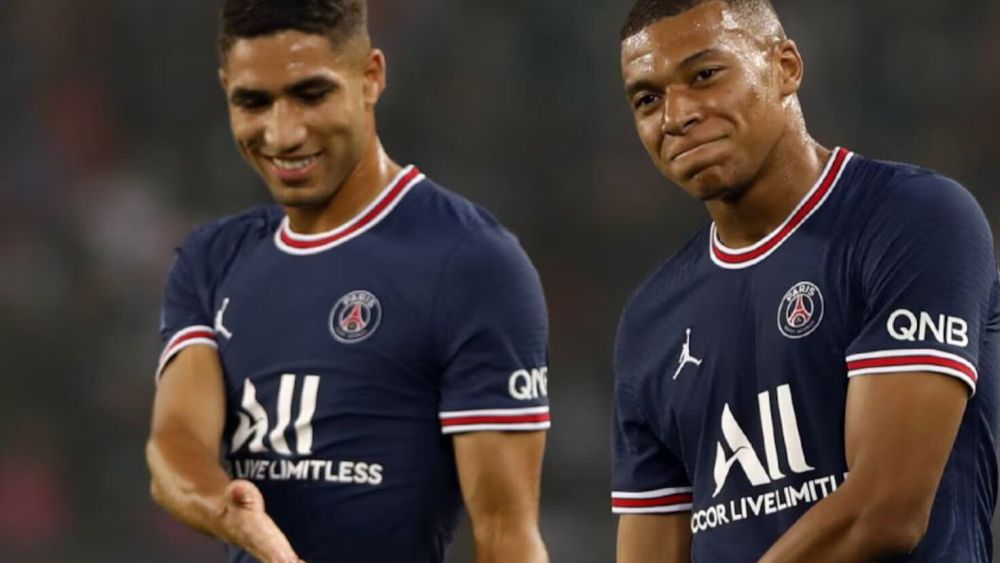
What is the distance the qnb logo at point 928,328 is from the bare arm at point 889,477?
0.06 metres

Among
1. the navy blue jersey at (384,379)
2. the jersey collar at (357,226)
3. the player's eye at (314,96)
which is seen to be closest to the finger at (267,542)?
the navy blue jersey at (384,379)

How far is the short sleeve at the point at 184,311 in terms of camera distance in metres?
3.56

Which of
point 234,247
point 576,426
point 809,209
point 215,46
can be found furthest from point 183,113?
point 809,209

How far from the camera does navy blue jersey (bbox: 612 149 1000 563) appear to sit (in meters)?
2.70

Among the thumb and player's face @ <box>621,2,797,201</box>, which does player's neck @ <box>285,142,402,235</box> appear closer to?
the thumb

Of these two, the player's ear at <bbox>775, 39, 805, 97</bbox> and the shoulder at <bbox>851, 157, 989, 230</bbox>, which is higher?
the player's ear at <bbox>775, 39, 805, 97</bbox>

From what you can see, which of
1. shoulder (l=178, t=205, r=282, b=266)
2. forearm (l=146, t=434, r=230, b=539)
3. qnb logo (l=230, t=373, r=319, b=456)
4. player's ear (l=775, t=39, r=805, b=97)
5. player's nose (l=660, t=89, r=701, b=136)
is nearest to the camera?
player's nose (l=660, t=89, r=701, b=136)

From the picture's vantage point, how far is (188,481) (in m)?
3.32

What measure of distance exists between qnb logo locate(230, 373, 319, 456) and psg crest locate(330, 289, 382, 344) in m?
0.10

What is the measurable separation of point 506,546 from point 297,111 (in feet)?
2.96

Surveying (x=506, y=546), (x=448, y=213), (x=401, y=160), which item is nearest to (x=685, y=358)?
(x=506, y=546)

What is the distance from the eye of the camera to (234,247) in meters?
3.66

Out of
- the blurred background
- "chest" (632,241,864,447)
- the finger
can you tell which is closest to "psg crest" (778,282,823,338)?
"chest" (632,241,864,447)

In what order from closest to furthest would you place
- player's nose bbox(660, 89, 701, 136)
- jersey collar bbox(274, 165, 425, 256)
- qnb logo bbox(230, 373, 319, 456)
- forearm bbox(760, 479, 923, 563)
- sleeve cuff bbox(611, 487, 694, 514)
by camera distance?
1. forearm bbox(760, 479, 923, 563)
2. player's nose bbox(660, 89, 701, 136)
3. sleeve cuff bbox(611, 487, 694, 514)
4. qnb logo bbox(230, 373, 319, 456)
5. jersey collar bbox(274, 165, 425, 256)
